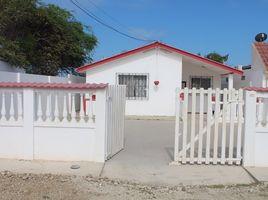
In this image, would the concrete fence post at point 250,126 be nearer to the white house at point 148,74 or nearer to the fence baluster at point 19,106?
the fence baluster at point 19,106

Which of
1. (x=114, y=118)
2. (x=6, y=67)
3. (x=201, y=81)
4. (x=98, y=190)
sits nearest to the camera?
(x=98, y=190)

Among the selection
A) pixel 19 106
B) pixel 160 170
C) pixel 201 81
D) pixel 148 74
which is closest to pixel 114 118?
pixel 160 170

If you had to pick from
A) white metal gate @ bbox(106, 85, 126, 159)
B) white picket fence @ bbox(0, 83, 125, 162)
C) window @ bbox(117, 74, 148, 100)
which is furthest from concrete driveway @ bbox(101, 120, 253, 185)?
window @ bbox(117, 74, 148, 100)

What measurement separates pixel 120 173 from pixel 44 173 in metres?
1.35

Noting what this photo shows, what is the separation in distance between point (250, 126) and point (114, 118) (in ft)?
9.35

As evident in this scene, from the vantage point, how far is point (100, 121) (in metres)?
8.23

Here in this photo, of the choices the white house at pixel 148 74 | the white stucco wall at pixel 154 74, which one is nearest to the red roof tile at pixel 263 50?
the white house at pixel 148 74

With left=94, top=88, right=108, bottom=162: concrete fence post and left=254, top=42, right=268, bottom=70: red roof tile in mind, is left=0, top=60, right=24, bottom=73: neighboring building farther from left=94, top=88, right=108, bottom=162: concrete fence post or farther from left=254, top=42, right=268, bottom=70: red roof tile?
left=254, top=42, right=268, bottom=70: red roof tile

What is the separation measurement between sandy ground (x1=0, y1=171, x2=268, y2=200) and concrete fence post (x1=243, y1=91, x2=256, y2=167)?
1373mm

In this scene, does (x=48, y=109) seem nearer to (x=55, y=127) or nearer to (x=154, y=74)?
(x=55, y=127)

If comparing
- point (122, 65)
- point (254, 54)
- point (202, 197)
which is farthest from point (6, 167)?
point (254, 54)

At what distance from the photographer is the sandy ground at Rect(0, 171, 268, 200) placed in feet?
20.0

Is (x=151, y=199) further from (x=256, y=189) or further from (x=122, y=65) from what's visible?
(x=122, y=65)

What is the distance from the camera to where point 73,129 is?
834cm
